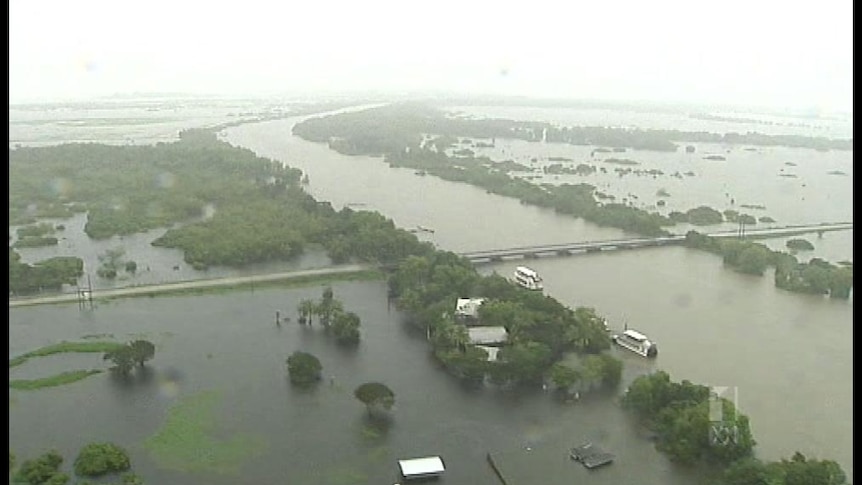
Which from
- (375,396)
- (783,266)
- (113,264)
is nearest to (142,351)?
(375,396)

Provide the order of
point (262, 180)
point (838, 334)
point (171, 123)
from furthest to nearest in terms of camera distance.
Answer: point (171, 123)
point (262, 180)
point (838, 334)

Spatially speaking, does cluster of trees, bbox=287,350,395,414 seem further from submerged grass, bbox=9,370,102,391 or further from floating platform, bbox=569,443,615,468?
submerged grass, bbox=9,370,102,391

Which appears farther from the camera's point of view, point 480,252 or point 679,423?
point 480,252

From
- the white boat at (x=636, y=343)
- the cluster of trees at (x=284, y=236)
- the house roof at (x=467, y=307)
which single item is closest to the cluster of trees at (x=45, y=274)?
the cluster of trees at (x=284, y=236)

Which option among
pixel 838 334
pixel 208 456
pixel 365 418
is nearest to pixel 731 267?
pixel 838 334

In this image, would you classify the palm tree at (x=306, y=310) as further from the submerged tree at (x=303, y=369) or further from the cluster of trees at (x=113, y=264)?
the cluster of trees at (x=113, y=264)

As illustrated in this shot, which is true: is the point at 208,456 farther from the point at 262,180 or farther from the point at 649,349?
the point at 262,180
